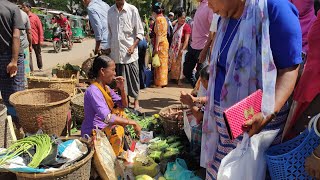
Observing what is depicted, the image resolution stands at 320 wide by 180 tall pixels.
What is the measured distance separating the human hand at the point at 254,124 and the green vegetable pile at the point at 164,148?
5.96 feet

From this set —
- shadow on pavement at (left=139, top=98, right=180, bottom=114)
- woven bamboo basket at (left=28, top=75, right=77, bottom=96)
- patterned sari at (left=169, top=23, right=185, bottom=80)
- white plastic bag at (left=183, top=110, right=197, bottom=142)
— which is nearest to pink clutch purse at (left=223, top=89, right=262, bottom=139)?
white plastic bag at (left=183, top=110, right=197, bottom=142)

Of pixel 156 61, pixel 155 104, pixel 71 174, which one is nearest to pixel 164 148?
pixel 71 174

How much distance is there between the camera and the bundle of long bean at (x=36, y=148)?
7.86 feet

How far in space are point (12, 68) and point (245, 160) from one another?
309 centimetres

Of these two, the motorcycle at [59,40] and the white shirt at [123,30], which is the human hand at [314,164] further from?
the motorcycle at [59,40]

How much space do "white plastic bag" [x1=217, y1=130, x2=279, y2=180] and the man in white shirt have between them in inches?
135

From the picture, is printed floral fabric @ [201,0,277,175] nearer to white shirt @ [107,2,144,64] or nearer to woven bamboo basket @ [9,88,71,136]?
woven bamboo basket @ [9,88,71,136]

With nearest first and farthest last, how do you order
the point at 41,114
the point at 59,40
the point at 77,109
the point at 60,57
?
the point at 41,114 → the point at 77,109 → the point at 60,57 → the point at 59,40

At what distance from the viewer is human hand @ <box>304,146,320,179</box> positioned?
1.35m

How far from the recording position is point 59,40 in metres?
13.2

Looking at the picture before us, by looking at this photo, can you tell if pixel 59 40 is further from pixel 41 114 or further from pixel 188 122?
pixel 188 122

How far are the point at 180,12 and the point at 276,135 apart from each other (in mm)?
5898

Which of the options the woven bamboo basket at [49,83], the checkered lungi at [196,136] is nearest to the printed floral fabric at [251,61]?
the checkered lungi at [196,136]

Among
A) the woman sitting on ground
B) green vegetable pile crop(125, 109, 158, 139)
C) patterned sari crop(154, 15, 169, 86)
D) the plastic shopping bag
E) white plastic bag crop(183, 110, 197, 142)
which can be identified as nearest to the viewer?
the woman sitting on ground
